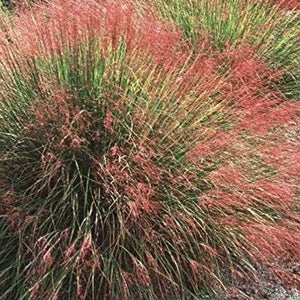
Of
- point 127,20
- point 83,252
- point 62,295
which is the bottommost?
point 62,295

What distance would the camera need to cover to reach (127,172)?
325 cm

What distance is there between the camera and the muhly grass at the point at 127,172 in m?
3.20

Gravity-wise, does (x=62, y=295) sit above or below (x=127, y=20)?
below

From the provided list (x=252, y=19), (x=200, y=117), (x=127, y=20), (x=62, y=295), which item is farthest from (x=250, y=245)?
(x=252, y=19)

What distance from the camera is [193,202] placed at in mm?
3369

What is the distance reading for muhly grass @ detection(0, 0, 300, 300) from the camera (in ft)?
10.5

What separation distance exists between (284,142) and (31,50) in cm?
139

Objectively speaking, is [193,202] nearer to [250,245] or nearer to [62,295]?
[250,245]

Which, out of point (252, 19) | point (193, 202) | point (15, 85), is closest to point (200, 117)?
point (193, 202)

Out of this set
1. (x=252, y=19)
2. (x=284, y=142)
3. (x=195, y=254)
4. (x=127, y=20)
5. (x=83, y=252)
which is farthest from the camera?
(x=252, y=19)

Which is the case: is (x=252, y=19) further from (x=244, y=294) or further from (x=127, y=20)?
(x=244, y=294)

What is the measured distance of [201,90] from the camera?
12.0 feet

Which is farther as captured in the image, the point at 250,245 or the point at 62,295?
the point at 250,245

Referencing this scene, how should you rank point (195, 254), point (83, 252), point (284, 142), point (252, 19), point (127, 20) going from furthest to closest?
point (252, 19) < point (284, 142) < point (127, 20) < point (195, 254) < point (83, 252)
